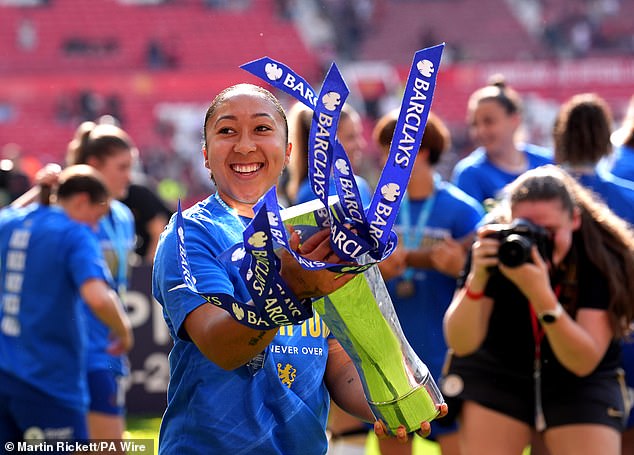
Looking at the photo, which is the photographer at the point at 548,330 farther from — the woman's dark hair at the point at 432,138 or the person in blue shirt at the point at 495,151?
the person in blue shirt at the point at 495,151

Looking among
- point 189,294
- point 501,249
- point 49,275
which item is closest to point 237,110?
point 189,294

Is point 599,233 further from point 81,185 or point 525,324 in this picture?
point 81,185

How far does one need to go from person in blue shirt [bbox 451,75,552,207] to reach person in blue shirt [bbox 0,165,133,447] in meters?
2.25

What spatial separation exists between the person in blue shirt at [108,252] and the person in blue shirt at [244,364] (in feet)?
11.5

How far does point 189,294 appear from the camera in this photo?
2.12 m

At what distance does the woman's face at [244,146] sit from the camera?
2252 millimetres

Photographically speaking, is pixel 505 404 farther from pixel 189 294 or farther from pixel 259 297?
pixel 259 297

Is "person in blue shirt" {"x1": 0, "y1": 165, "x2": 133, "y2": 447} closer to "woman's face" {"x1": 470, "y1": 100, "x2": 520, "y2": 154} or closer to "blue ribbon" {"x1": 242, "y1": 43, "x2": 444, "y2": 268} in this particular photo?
"woman's face" {"x1": 470, "y1": 100, "x2": 520, "y2": 154}

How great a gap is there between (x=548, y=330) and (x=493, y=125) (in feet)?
9.39

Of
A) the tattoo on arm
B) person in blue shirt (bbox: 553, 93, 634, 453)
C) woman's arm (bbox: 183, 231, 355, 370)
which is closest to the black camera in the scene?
person in blue shirt (bbox: 553, 93, 634, 453)

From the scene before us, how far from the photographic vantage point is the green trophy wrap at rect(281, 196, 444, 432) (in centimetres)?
191

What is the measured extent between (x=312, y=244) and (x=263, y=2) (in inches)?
1217

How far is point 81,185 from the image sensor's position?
5500mm

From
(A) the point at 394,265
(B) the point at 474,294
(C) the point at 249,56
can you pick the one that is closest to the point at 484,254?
(B) the point at 474,294
